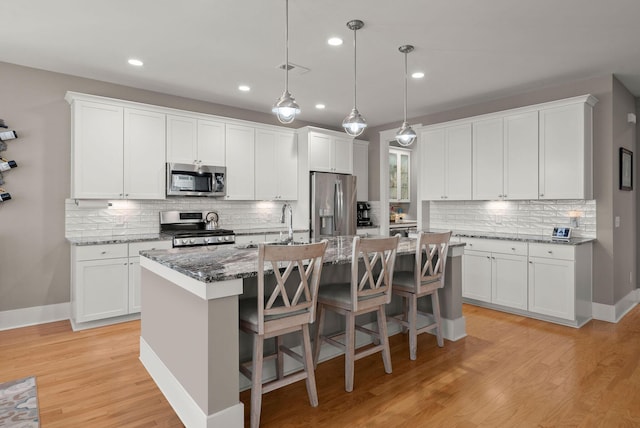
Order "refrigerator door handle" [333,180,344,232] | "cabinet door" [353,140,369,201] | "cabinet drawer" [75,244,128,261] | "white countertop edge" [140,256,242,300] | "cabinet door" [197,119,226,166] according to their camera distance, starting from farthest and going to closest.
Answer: "cabinet door" [353,140,369,201] < "refrigerator door handle" [333,180,344,232] < "cabinet door" [197,119,226,166] < "cabinet drawer" [75,244,128,261] < "white countertop edge" [140,256,242,300]

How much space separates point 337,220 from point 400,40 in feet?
10.4

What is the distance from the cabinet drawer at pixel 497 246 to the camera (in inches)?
172

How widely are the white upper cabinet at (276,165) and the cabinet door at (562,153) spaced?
338cm

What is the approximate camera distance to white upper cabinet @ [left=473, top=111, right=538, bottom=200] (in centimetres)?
458

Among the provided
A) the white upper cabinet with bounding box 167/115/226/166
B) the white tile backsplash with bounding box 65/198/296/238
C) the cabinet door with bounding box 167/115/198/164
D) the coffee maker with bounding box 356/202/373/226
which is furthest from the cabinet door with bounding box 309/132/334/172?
the cabinet door with bounding box 167/115/198/164

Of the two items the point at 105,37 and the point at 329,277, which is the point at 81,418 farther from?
the point at 105,37

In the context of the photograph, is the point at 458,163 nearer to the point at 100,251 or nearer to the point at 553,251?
the point at 553,251

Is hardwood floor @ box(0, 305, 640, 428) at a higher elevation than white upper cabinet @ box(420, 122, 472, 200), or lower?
lower

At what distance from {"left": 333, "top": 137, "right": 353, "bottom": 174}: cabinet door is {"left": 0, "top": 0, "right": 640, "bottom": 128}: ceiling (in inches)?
53.6

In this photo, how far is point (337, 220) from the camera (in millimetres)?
6055

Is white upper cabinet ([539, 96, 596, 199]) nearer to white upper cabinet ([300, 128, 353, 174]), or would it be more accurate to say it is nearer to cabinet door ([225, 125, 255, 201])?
white upper cabinet ([300, 128, 353, 174])

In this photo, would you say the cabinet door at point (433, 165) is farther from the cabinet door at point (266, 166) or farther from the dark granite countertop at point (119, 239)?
the dark granite countertop at point (119, 239)

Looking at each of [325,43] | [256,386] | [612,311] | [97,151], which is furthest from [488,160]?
[97,151]

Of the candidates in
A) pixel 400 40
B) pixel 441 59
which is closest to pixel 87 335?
pixel 400 40
